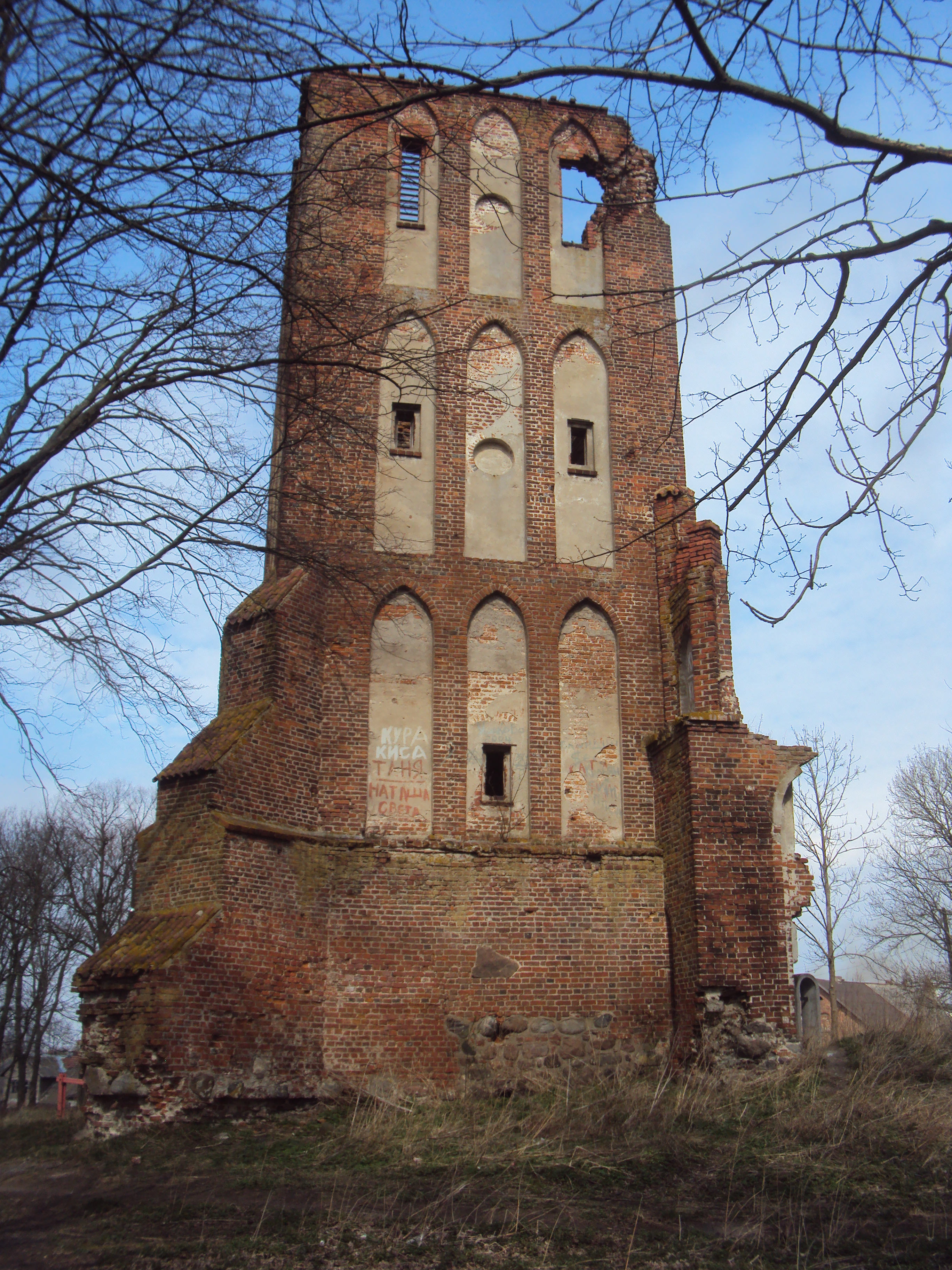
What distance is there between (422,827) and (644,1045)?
3001 millimetres

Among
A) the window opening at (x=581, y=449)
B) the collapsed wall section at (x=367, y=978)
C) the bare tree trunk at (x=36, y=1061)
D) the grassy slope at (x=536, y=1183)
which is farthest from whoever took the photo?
the bare tree trunk at (x=36, y=1061)

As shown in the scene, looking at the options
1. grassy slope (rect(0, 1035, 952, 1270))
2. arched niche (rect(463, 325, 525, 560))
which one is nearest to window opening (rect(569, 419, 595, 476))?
arched niche (rect(463, 325, 525, 560))

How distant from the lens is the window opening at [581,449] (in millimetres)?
12953

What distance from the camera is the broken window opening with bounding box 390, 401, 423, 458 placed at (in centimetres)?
1271

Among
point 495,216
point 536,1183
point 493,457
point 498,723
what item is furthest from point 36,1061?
point 536,1183

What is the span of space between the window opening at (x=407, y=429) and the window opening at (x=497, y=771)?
345 centimetres

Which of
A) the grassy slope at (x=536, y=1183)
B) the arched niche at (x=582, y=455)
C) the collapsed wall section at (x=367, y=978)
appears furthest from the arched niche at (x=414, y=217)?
the grassy slope at (x=536, y=1183)

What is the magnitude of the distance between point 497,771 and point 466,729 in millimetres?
550

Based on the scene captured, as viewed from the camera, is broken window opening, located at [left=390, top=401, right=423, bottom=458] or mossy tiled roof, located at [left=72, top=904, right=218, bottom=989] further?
broken window opening, located at [left=390, top=401, right=423, bottom=458]

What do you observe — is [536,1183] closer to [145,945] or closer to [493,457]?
[145,945]

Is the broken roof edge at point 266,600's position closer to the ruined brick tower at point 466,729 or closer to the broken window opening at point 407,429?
the ruined brick tower at point 466,729

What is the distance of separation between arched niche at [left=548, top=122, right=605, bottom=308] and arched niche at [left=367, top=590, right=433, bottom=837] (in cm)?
450

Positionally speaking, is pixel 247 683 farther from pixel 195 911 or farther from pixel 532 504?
pixel 532 504

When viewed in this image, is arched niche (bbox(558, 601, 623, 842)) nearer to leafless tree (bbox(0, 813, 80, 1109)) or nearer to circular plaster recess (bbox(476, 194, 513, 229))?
circular plaster recess (bbox(476, 194, 513, 229))
